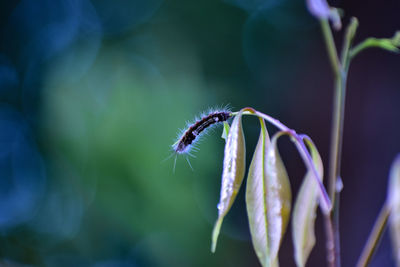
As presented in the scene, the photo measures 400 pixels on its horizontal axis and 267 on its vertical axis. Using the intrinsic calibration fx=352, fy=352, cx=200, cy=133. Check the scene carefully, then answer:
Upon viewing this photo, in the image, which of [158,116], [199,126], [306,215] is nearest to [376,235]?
[306,215]

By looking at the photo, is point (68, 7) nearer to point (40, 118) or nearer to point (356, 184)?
point (40, 118)

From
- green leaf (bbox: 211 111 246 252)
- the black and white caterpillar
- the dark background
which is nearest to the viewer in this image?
green leaf (bbox: 211 111 246 252)

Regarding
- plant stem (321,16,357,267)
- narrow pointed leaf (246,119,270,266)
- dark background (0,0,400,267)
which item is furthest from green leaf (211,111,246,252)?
dark background (0,0,400,267)

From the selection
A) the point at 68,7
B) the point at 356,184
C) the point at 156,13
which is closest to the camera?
the point at 356,184

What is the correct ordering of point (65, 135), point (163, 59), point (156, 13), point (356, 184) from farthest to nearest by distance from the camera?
point (156, 13) < point (163, 59) < point (356, 184) < point (65, 135)

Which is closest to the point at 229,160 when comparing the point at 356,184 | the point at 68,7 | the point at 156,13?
the point at 356,184

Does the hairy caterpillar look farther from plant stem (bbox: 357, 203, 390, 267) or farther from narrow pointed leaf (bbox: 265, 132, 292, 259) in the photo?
plant stem (bbox: 357, 203, 390, 267)
